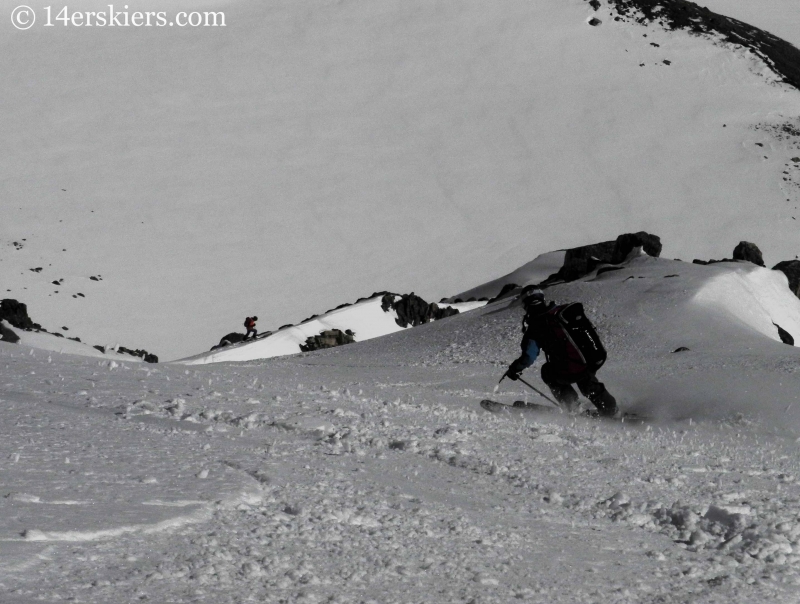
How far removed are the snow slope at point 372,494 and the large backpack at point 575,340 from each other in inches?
21.1

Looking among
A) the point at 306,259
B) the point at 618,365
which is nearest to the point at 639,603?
the point at 618,365

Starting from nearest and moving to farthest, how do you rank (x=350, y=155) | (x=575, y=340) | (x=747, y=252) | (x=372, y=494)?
(x=372, y=494), (x=575, y=340), (x=747, y=252), (x=350, y=155)

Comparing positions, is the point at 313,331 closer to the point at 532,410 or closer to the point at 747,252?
the point at 747,252

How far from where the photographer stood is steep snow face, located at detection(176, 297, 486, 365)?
70.1 ft

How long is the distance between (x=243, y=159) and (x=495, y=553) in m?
45.2

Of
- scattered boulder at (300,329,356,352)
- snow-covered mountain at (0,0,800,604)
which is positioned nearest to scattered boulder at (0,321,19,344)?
snow-covered mountain at (0,0,800,604)

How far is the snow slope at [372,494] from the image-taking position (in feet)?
11.6

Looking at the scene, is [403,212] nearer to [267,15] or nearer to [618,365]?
[267,15]

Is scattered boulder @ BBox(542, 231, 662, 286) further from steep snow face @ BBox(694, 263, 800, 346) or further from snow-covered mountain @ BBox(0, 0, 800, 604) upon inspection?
steep snow face @ BBox(694, 263, 800, 346)

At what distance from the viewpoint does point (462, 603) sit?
3.41 metres

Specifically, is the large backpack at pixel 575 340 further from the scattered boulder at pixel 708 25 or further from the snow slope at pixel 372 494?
the scattered boulder at pixel 708 25

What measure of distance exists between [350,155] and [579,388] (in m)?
40.9

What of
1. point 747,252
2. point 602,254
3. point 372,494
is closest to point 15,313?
point 602,254

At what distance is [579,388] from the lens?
8961 millimetres
